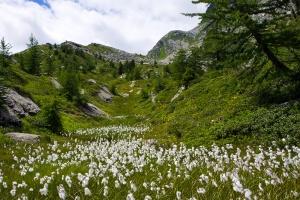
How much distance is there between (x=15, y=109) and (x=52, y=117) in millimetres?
3230

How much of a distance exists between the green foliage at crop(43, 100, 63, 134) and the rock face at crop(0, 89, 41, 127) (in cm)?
232

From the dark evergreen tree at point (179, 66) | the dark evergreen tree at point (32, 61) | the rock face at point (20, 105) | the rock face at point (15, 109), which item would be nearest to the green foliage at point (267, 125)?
the rock face at point (15, 109)

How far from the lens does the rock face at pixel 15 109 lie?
62.0 ft

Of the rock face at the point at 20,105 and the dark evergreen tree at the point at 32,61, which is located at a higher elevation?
the dark evergreen tree at the point at 32,61

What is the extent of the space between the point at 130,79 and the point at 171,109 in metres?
105

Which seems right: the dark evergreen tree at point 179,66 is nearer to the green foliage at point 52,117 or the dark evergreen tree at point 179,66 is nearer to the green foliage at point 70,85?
the green foliage at point 70,85

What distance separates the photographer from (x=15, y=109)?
888 inches

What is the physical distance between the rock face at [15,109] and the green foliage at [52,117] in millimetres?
2318

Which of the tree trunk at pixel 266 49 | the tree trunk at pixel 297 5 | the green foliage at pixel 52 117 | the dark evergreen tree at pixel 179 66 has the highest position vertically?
the dark evergreen tree at pixel 179 66

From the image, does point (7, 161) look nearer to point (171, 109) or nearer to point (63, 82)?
point (171, 109)

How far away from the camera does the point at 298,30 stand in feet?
41.6

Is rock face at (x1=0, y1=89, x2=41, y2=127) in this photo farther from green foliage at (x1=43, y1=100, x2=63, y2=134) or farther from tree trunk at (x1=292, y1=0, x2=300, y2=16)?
tree trunk at (x1=292, y1=0, x2=300, y2=16)

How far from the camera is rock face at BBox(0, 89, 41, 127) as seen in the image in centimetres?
1891

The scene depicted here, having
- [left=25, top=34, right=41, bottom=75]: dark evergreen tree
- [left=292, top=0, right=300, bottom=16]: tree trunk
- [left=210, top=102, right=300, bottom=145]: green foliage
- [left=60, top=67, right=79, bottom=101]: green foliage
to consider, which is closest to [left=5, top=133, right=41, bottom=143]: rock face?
[left=210, top=102, right=300, bottom=145]: green foliage
